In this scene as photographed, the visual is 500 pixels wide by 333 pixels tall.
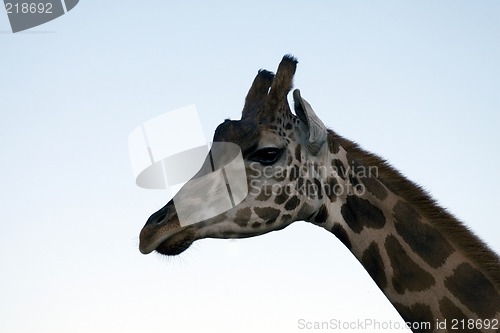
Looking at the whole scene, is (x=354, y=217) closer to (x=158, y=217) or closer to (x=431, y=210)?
(x=431, y=210)

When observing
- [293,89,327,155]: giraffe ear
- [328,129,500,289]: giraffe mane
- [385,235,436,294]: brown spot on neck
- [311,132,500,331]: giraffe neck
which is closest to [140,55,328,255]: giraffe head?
[293,89,327,155]: giraffe ear

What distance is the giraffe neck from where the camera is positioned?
268 inches

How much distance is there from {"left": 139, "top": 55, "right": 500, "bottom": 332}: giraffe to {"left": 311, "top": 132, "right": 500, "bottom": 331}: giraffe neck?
0.01 metres

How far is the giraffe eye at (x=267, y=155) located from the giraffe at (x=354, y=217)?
0.01m

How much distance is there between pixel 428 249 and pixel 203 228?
2.29 m

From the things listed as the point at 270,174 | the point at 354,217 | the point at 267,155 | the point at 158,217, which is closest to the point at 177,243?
the point at 158,217

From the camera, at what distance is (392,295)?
7000mm

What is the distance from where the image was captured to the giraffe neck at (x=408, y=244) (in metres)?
6.81

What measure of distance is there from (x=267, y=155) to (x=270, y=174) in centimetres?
21

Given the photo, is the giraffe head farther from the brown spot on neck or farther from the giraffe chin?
the brown spot on neck

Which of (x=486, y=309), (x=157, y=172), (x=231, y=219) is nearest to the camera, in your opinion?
(x=486, y=309)

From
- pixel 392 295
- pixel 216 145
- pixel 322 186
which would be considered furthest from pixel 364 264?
pixel 216 145

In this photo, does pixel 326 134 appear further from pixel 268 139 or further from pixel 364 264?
pixel 364 264

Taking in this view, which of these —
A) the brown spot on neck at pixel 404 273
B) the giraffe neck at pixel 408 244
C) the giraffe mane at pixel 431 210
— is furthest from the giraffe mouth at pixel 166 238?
the brown spot on neck at pixel 404 273
